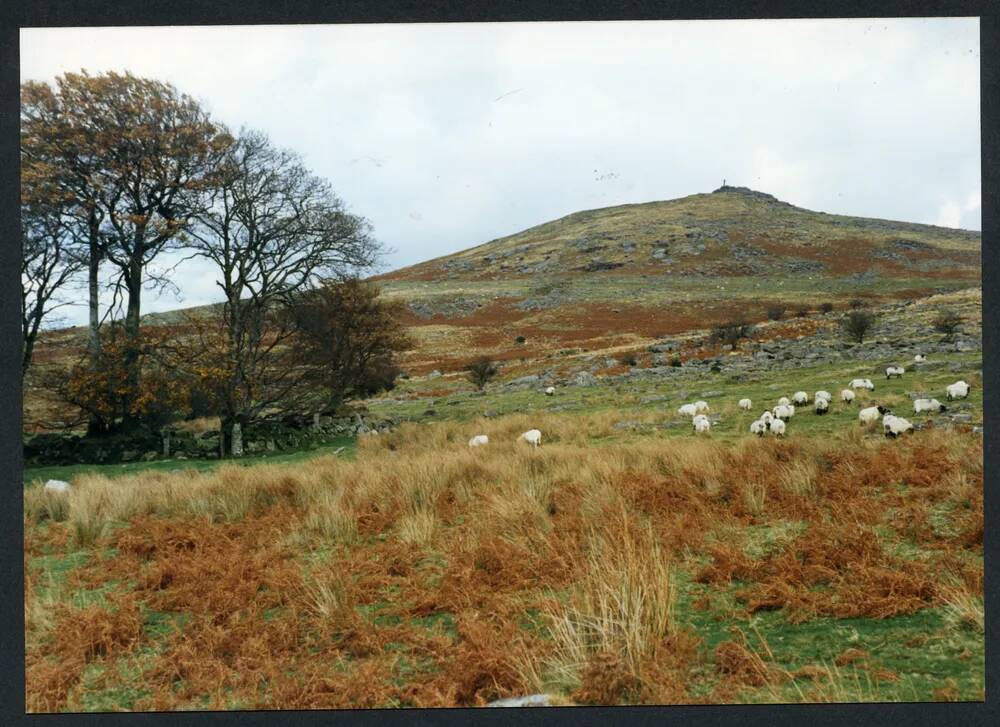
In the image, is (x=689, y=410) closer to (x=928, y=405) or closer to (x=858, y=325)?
(x=928, y=405)

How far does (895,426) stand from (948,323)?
181 inches

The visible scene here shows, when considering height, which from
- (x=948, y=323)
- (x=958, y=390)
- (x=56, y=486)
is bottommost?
(x=56, y=486)

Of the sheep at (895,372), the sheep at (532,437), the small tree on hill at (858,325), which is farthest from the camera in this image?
the small tree on hill at (858,325)

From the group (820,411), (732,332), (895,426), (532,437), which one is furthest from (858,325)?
(532,437)

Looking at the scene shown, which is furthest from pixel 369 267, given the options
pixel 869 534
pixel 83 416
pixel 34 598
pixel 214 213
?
→ pixel 869 534

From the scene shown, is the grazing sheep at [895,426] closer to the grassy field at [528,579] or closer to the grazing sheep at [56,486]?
the grassy field at [528,579]

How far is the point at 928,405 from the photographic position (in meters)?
6.00

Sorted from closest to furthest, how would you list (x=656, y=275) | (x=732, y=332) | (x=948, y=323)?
1. (x=948, y=323)
2. (x=732, y=332)
3. (x=656, y=275)

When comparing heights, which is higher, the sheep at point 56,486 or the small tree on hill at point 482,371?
the small tree on hill at point 482,371

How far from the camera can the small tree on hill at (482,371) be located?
458 inches

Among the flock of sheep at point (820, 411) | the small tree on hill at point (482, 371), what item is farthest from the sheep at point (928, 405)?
the small tree on hill at point (482, 371)

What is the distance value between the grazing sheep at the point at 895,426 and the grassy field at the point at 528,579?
0.11m

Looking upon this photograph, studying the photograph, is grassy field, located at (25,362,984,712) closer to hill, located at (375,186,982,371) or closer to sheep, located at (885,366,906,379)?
sheep, located at (885,366,906,379)

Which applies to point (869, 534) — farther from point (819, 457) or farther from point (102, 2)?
point (102, 2)
